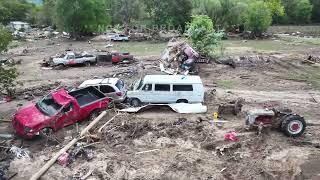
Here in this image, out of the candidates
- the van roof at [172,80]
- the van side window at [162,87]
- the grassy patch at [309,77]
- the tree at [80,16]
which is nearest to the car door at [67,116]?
the van roof at [172,80]

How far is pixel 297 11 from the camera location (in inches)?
3036

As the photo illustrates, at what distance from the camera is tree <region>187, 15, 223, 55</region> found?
104 feet

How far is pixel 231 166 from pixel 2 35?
12162mm

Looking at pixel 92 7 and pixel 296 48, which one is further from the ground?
pixel 92 7

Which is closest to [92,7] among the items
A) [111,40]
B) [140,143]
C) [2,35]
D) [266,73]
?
[111,40]

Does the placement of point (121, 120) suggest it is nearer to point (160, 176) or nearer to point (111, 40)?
point (160, 176)

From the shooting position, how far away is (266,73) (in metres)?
28.7

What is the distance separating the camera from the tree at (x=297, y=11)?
77.2 meters

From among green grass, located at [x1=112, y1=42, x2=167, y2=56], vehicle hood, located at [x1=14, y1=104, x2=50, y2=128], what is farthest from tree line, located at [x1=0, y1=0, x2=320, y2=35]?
vehicle hood, located at [x1=14, y1=104, x2=50, y2=128]

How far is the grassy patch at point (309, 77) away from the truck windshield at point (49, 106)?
625 inches

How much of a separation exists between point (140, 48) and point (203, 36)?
44.4ft

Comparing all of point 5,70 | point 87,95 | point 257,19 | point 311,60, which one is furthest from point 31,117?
point 257,19

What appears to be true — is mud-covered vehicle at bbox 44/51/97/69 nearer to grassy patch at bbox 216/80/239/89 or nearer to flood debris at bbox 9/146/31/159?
grassy patch at bbox 216/80/239/89

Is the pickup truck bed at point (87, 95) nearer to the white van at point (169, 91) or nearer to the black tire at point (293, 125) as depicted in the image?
the white van at point (169, 91)
